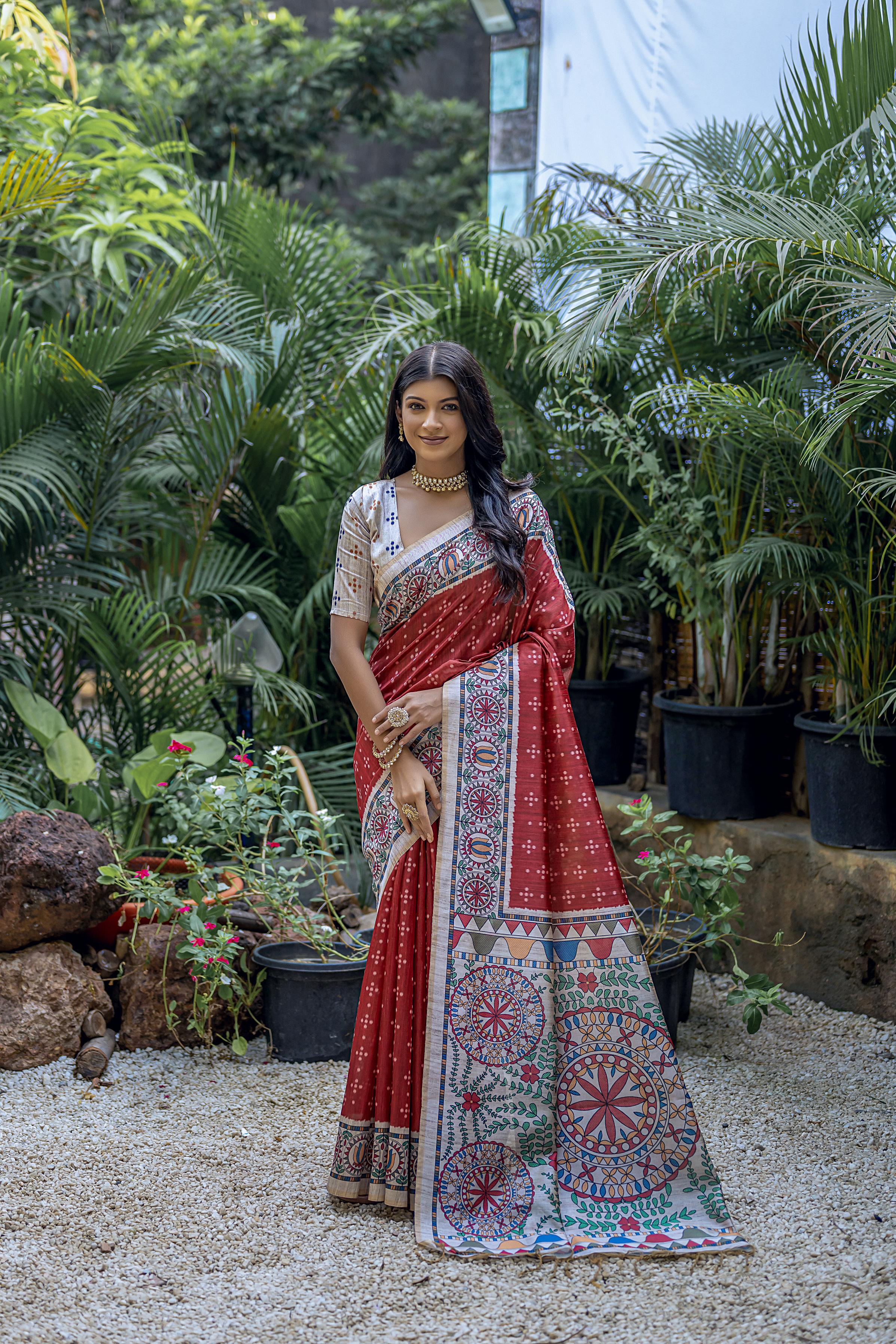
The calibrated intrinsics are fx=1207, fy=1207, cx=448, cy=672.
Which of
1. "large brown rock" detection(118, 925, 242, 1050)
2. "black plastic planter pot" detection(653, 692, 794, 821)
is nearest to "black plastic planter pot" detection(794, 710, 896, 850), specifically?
"black plastic planter pot" detection(653, 692, 794, 821)

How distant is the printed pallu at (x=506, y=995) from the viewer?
8.46 feet

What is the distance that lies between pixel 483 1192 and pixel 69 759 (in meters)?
2.08

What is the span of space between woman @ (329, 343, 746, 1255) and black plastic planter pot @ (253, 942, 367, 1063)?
0.78 m

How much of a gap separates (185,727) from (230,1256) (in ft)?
7.39

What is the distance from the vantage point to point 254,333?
16.8 ft

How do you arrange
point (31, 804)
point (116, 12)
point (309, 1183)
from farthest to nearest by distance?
point (116, 12), point (31, 804), point (309, 1183)

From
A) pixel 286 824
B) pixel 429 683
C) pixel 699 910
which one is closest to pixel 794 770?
pixel 699 910

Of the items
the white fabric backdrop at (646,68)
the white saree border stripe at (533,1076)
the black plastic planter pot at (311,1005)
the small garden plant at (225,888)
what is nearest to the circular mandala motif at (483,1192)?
the white saree border stripe at (533,1076)

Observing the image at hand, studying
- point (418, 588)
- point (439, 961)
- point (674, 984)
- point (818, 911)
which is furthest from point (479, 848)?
point (818, 911)

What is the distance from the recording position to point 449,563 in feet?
8.70

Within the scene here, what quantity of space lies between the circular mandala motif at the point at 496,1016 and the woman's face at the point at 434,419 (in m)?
1.13

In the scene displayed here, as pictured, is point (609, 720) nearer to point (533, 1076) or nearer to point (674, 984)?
point (674, 984)

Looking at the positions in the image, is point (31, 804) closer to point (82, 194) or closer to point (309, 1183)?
point (309, 1183)

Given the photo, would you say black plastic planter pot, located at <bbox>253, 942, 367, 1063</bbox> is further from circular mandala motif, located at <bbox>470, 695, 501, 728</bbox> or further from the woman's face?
the woman's face
